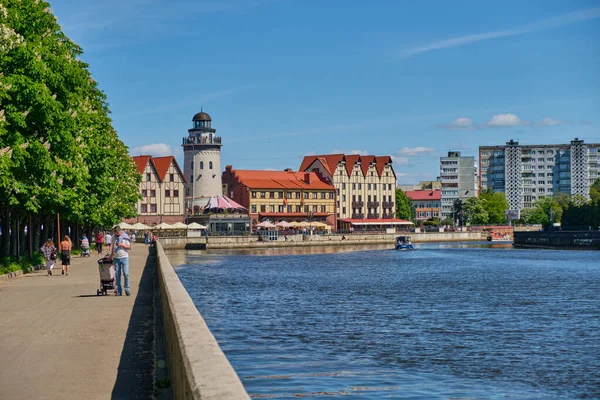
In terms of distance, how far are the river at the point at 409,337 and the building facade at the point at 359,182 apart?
128870 mm

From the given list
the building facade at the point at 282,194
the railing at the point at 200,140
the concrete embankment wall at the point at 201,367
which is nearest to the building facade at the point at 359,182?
the building facade at the point at 282,194

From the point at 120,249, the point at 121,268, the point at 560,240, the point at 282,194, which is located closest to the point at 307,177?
the point at 282,194

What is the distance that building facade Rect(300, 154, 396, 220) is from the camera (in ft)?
604

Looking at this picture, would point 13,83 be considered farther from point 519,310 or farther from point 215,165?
point 215,165

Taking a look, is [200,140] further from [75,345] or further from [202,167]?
[75,345]

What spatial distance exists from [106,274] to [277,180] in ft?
487

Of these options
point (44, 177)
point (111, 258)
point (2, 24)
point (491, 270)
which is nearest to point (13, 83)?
point (2, 24)

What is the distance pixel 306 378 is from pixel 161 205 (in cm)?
13516

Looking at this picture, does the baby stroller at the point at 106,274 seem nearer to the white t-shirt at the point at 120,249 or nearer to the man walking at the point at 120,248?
the man walking at the point at 120,248

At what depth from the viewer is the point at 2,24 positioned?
34.4 metres

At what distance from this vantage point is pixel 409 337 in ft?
90.3

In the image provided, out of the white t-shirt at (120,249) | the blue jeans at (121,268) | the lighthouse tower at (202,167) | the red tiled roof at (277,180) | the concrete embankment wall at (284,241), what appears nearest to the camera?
the white t-shirt at (120,249)

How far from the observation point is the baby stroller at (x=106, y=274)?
27875 mm

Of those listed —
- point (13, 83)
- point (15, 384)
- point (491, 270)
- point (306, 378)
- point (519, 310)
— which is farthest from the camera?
point (491, 270)
